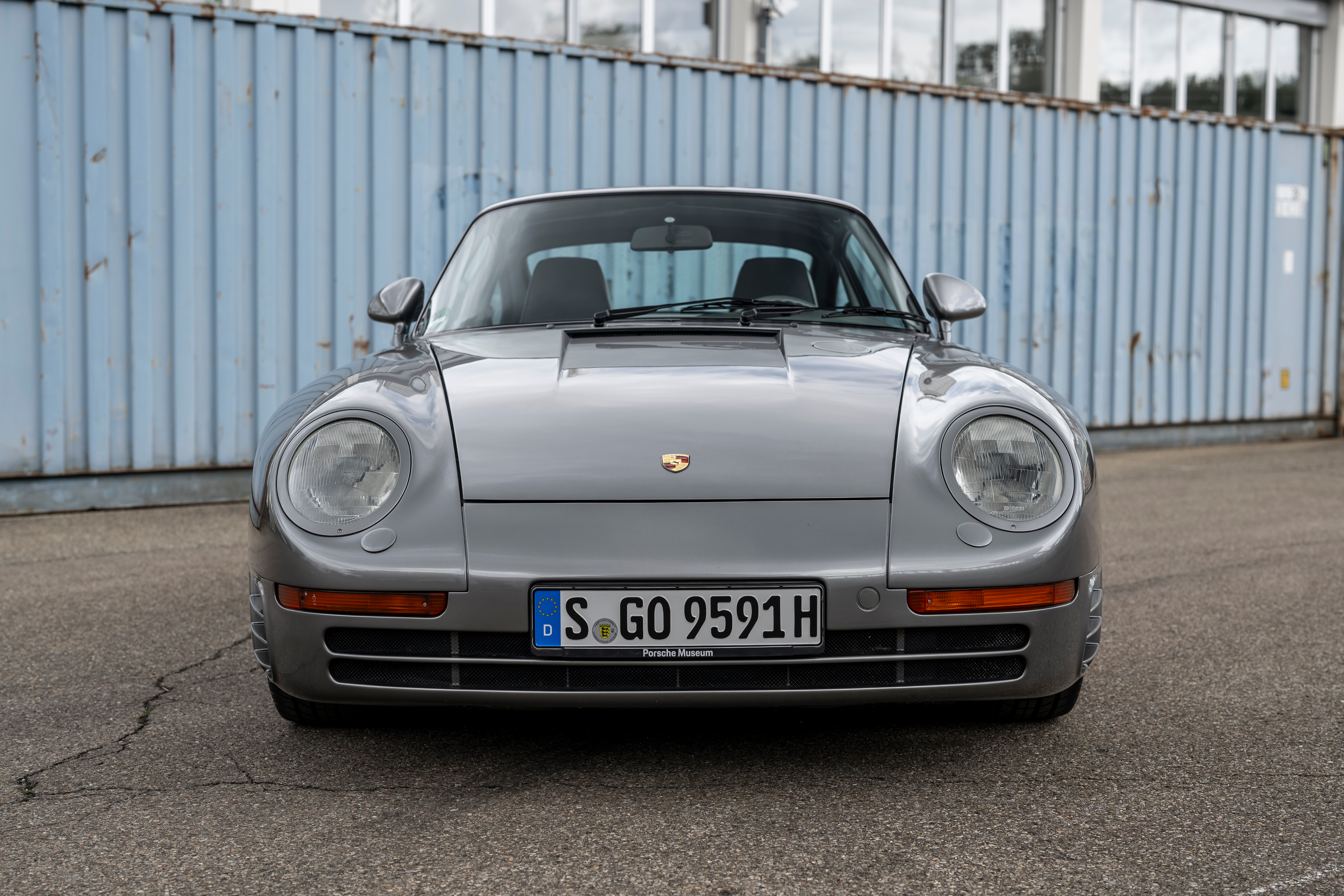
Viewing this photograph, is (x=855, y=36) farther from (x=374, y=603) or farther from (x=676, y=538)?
(x=374, y=603)

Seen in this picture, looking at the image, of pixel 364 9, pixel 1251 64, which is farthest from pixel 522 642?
pixel 1251 64

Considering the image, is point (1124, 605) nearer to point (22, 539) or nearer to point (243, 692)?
point (243, 692)

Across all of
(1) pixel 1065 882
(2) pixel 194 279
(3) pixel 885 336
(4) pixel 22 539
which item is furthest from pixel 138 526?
(1) pixel 1065 882

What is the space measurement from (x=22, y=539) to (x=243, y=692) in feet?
9.78

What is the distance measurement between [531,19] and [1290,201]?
658 centimetres

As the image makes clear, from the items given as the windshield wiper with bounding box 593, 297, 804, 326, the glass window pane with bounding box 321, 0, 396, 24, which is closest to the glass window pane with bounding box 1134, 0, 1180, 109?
the glass window pane with bounding box 321, 0, 396, 24

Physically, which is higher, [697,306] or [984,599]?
[697,306]

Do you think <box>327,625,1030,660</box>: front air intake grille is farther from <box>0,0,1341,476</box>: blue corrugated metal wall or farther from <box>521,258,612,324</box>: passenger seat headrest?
<box>0,0,1341,476</box>: blue corrugated metal wall

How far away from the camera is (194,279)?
618 cm

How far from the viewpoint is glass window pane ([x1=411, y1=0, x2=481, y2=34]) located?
9297 mm

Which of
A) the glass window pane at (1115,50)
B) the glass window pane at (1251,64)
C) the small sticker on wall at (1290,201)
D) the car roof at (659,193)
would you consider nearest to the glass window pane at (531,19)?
the small sticker on wall at (1290,201)

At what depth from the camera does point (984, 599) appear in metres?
2.02

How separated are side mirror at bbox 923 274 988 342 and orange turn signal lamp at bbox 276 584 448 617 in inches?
62.3

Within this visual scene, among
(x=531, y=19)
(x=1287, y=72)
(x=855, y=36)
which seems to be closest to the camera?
(x=531, y=19)
